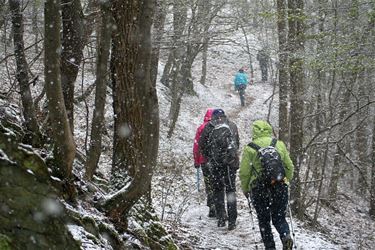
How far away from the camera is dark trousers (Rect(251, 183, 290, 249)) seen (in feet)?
21.1

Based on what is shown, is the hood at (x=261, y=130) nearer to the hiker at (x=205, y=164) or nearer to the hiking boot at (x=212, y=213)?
the hiker at (x=205, y=164)

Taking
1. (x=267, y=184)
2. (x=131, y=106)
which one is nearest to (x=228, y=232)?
(x=267, y=184)

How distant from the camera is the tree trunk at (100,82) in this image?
15.8 feet

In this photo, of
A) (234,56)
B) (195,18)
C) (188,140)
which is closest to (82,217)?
(195,18)

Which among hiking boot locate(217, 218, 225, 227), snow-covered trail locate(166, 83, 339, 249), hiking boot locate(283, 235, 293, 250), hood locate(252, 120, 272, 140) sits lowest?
snow-covered trail locate(166, 83, 339, 249)

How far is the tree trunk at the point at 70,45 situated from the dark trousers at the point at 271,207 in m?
2.76

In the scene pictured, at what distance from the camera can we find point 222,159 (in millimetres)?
Result: 8219

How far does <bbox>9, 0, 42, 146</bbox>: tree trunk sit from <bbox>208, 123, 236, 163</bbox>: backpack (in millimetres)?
3952

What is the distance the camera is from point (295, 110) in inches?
419

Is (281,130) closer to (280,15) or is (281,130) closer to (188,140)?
(280,15)

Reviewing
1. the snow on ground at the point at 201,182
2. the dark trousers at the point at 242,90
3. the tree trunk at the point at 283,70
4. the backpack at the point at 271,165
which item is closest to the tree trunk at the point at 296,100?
→ the tree trunk at the point at 283,70

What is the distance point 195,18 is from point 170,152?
4.66 metres

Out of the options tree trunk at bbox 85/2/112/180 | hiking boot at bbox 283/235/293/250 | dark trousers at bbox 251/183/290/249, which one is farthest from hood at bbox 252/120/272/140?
tree trunk at bbox 85/2/112/180

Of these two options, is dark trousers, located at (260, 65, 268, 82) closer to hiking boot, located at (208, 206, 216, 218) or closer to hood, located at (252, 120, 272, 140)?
hiking boot, located at (208, 206, 216, 218)
